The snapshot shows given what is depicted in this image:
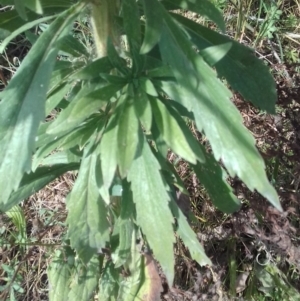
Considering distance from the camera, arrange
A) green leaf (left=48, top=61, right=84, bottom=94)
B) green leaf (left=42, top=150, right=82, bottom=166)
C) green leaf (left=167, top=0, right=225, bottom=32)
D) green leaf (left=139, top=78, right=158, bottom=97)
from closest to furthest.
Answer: green leaf (left=139, top=78, right=158, bottom=97), green leaf (left=167, top=0, right=225, bottom=32), green leaf (left=48, top=61, right=84, bottom=94), green leaf (left=42, top=150, right=82, bottom=166)

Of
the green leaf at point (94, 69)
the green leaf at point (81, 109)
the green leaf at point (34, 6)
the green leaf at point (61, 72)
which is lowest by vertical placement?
the green leaf at point (61, 72)

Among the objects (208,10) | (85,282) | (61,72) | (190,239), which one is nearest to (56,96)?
(61,72)

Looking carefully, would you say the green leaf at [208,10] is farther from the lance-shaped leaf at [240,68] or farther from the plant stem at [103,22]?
the plant stem at [103,22]

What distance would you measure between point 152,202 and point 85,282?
655mm

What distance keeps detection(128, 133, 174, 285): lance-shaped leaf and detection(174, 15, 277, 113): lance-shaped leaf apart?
369mm

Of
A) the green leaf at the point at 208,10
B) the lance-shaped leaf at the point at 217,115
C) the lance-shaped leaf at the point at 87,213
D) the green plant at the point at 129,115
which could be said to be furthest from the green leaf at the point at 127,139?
the green leaf at the point at 208,10

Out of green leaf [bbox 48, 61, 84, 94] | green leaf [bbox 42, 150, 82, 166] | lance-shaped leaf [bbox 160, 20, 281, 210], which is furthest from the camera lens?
green leaf [bbox 42, 150, 82, 166]

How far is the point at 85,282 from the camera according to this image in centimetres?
209

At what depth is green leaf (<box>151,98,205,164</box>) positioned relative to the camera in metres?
1.41

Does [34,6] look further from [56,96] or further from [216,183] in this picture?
[216,183]

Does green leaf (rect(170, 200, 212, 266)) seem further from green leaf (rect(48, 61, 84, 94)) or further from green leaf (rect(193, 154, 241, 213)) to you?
green leaf (rect(48, 61, 84, 94))

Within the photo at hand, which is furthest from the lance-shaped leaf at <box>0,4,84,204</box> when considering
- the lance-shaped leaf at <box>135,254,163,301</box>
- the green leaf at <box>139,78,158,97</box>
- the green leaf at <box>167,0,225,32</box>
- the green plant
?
the lance-shaped leaf at <box>135,254,163,301</box>

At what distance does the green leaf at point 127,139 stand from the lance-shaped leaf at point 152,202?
126 millimetres

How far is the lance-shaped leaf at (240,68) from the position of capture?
1728 millimetres
